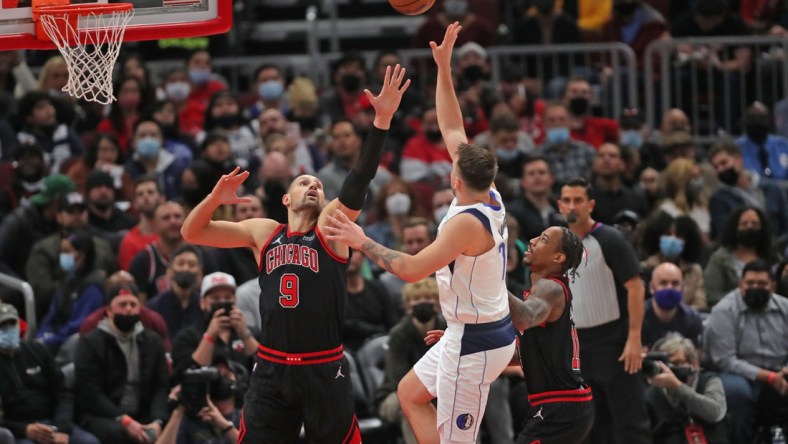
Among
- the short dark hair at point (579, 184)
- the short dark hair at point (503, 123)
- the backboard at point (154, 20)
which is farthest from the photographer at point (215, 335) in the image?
the short dark hair at point (503, 123)

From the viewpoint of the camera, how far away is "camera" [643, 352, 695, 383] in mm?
12070

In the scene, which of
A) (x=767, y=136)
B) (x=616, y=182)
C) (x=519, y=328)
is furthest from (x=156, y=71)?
(x=519, y=328)

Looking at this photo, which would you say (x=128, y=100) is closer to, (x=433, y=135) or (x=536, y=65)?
(x=433, y=135)

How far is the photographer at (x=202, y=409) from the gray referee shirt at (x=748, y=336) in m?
4.36

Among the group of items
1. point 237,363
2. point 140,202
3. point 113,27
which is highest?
point 113,27

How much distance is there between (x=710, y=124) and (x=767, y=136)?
1.30 m

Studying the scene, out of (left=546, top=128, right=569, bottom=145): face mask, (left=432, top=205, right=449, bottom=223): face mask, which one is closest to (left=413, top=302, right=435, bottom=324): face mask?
(left=432, top=205, right=449, bottom=223): face mask

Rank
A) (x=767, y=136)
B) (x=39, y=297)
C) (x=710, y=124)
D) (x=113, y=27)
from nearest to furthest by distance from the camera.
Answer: (x=113, y=27) < (x=39, y=297) < (x=767, y=136) < (x=710, y=124)

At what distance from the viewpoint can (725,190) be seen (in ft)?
52.5

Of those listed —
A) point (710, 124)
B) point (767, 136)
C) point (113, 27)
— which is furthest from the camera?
point (710, 124)

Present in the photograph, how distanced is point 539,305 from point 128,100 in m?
8.11

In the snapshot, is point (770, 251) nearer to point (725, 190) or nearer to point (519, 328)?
point (725, 190)

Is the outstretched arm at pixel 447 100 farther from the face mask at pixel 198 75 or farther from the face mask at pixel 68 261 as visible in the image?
the face mask at pixel 198 75

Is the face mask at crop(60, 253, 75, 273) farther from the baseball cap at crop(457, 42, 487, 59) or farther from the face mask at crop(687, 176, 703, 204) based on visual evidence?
the face mask at crop(687, 176, 703, 204)
